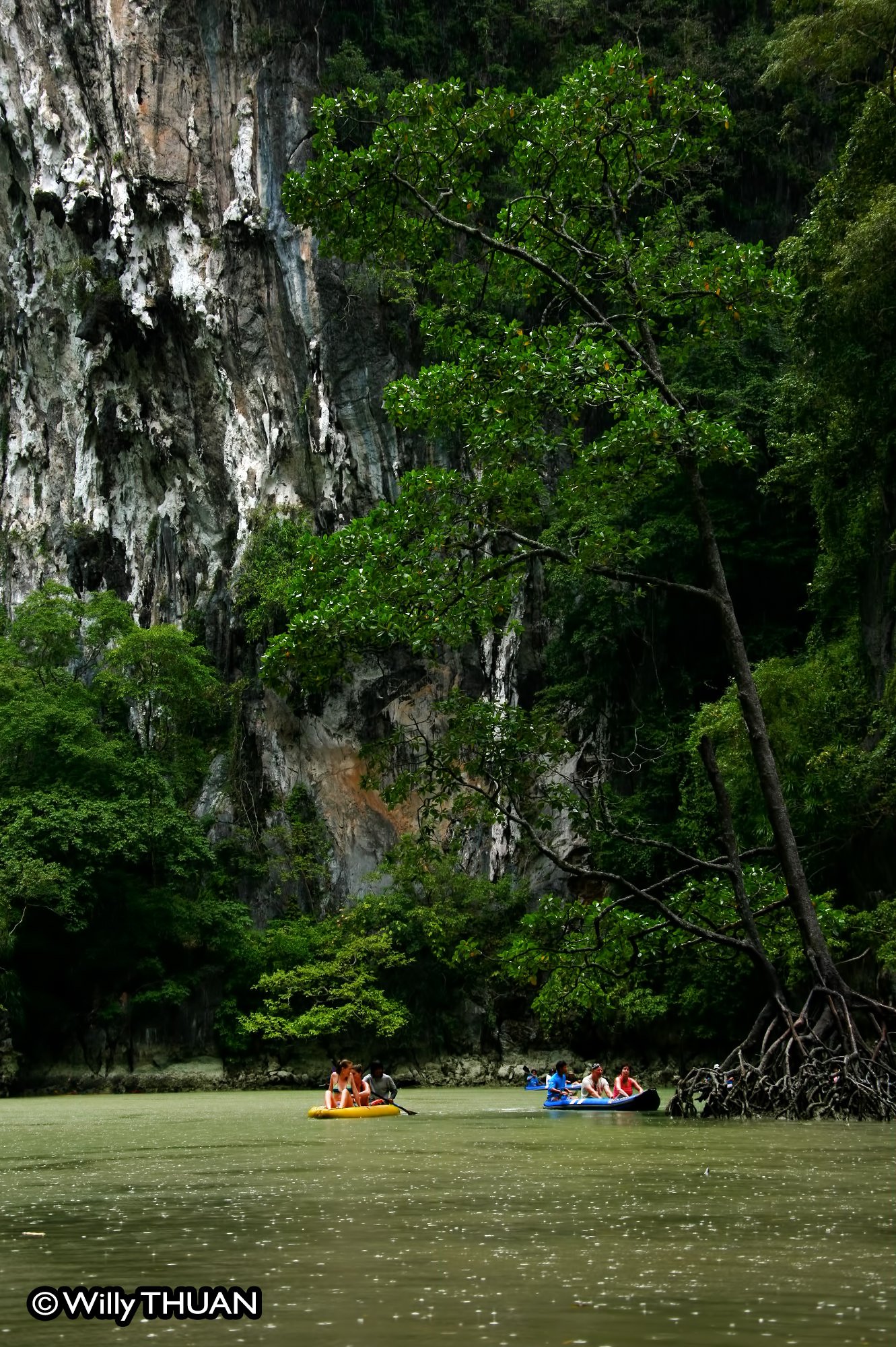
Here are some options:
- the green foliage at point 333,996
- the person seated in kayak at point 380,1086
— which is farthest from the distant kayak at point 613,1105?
the green foliage at point 333,996

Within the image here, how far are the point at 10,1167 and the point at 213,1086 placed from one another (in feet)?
71.3

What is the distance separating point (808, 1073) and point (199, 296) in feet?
102

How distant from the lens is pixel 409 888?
32531 mm

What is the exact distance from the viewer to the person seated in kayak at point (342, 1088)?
1689 cm

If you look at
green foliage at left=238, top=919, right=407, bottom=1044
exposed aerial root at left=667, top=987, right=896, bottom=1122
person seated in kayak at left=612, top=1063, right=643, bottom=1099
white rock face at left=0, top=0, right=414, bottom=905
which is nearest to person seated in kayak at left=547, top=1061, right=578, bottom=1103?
person seated in kayak at left=612, top=1063, right=643, bottom=1099

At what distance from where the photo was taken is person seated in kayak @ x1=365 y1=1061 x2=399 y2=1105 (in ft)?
58.1

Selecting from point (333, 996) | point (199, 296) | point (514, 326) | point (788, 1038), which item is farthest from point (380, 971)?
point (514, 326)

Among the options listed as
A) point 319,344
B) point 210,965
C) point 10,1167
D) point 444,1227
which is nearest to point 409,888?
point 210,965

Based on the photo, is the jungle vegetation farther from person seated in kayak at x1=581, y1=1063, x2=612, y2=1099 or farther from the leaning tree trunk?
person seated in kayak at x1=581, y1=1063, x2=612, y2=1099

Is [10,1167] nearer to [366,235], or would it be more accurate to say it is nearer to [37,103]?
[366,235]

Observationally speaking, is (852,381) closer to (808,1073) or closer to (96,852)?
(808,1073)

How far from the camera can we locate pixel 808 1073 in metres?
11.9

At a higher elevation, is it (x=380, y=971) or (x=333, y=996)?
(x=380, y=971)

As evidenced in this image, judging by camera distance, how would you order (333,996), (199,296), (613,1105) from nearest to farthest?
(613,1105) → (333,996) → (199,296)
